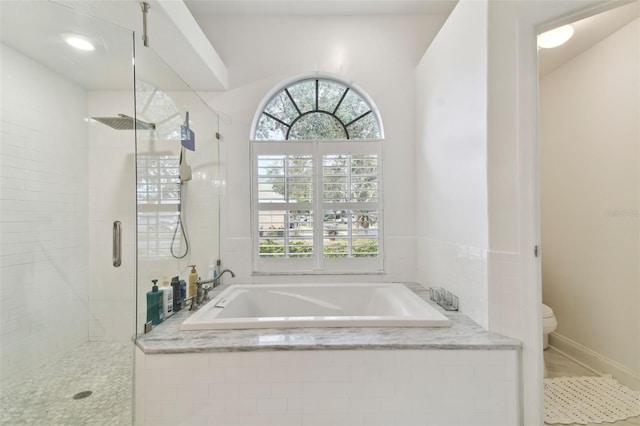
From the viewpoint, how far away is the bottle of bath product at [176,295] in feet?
5.85

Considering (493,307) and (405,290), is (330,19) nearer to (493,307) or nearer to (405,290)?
(405,290)

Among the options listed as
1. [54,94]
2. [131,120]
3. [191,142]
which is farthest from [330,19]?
[54,94]

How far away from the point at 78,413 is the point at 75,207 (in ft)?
4.26

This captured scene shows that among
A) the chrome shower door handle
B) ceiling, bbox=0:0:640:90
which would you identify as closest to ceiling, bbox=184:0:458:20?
ceiling, bbox=0:0:640:90

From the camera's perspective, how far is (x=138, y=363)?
1.35m

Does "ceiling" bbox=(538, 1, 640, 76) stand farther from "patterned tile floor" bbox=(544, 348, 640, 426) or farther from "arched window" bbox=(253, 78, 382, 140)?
"patterned tile floor" bbox=(544, 348, 640, 426)

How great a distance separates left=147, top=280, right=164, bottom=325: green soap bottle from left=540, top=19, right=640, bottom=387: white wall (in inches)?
120

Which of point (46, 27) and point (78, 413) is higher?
point (46, 27)

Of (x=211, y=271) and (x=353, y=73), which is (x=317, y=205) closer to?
(x=211, y=271)

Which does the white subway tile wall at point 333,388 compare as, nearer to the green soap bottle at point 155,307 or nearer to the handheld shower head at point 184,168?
the green soap bottle at point 155,307

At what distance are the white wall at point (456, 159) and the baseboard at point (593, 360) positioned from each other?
1.26 metres

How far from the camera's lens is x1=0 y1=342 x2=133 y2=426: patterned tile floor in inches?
55.7

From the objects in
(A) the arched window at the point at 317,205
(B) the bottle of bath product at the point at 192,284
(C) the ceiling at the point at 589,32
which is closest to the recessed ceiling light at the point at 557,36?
(C) the ceiling at the point at 589,32

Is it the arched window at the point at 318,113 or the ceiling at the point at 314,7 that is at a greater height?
the ceiling at the point at 314,7
